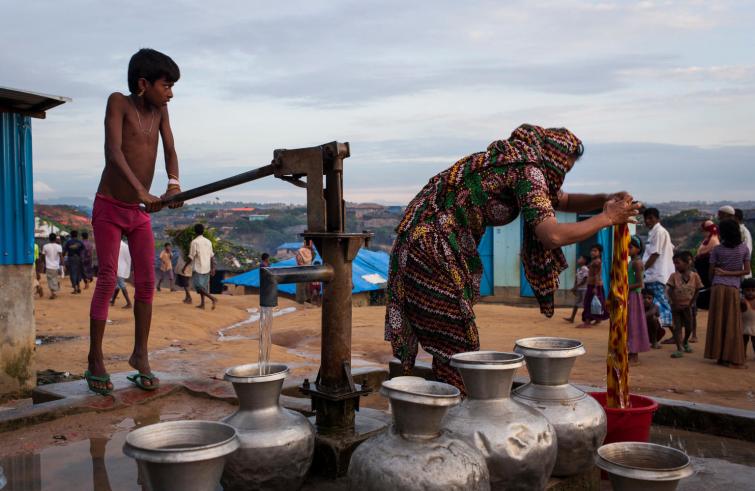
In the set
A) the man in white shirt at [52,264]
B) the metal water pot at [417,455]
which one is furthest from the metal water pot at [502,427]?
the man in white shirt at [52,264]

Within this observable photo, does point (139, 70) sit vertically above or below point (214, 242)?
above

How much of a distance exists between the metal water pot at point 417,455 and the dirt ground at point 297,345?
3.18 meters

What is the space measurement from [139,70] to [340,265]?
1886 millimetres

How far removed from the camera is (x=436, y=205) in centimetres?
275

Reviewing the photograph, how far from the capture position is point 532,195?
8.17 ft

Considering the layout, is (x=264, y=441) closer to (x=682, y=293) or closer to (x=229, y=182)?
(x=229, y=182)

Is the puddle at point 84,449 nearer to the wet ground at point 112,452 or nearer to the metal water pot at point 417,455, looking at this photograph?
the wet ground at point 112,452

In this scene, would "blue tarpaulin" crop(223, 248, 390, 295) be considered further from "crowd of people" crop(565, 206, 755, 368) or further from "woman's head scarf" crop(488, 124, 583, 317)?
"woman's head scarf" crop(488, 124, 583, 317)

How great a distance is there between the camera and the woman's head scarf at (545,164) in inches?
106

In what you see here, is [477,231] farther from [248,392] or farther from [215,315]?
[215,315]

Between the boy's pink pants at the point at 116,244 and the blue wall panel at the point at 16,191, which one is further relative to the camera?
the blue wall panel at the point at 16,191

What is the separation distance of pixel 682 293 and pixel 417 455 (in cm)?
688

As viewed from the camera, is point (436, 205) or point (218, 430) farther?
point (436, 205)

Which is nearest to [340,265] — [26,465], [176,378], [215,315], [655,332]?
[26,465]
